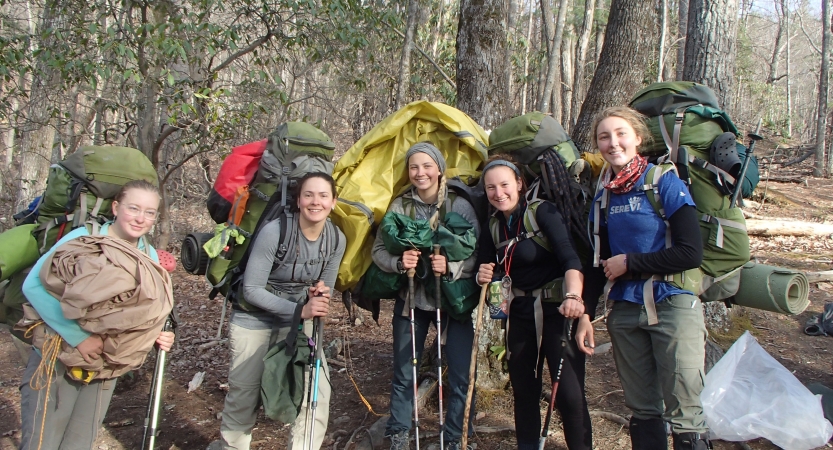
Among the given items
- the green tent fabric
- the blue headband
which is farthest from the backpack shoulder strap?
the green tent fabric

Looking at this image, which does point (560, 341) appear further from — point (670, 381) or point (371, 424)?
point (371, 424)

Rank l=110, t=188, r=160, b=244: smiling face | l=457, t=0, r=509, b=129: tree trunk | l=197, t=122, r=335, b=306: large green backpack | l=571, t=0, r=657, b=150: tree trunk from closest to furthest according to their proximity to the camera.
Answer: l=110, t=188, r=160, b=244: smiling face, l=197, t=122, r=335, b=306: large green backpack, l=457, t=0, r=509, b=129: tree trunk, l=571, t=0, r=657, b=150: tree trunk

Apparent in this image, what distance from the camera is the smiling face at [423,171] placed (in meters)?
3.48

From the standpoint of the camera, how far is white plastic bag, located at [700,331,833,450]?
3.62m

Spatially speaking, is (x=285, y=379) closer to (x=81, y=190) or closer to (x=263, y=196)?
(x=263, y=196)

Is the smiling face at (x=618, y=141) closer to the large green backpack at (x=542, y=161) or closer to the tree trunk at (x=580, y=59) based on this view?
the large green backpack at (x=542, y=161)

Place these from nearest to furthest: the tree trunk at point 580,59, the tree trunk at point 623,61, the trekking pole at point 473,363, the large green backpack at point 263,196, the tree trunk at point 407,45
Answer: the trekking pole at point 473,363 → the large green backpack at point 263,196 → the tree trunk at point 623,61 → the tree trunk at point 407,45 → the tree trunk at point 580,59

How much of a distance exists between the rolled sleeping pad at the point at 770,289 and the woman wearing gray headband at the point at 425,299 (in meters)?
1.57

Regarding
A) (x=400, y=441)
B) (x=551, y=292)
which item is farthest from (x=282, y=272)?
(x=551, y=292)

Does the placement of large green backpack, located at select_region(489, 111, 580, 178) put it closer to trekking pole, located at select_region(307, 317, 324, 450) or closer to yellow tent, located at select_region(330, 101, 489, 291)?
yellow tent, located at select_region(330, 101, 489, 291)

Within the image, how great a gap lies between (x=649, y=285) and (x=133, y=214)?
2788 millimetres

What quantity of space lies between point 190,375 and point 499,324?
314cm

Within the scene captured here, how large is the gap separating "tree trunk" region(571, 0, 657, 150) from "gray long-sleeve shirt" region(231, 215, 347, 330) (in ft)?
9.34

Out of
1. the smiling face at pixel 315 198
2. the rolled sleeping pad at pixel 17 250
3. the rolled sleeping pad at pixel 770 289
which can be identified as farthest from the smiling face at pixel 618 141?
the rolled sleeping pad at pixel 17 250
